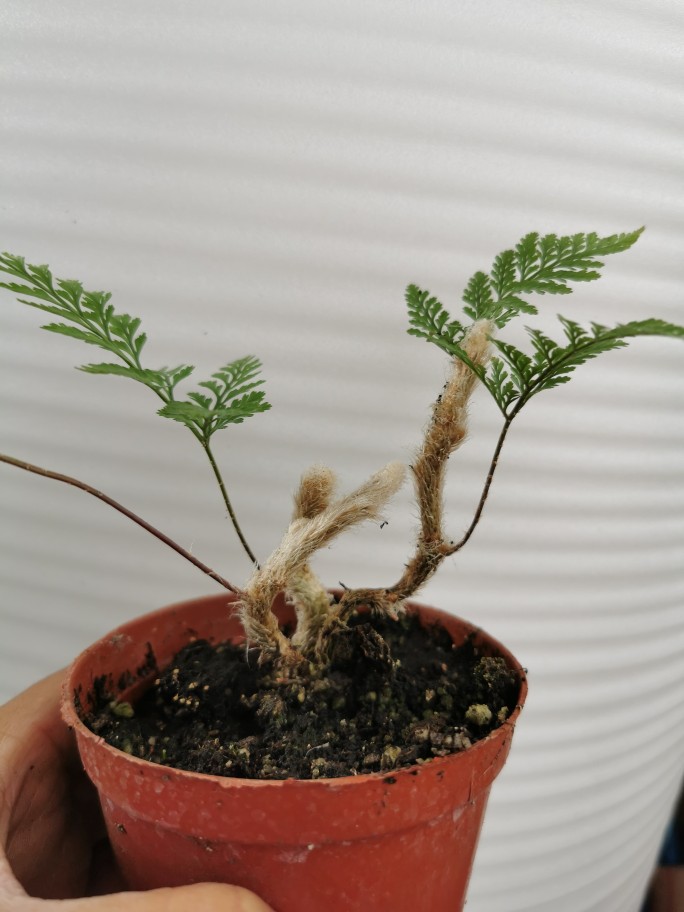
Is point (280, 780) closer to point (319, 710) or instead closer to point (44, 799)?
point (319, 710)

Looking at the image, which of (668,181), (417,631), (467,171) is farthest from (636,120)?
(417,631)

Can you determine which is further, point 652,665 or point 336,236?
point 652,665

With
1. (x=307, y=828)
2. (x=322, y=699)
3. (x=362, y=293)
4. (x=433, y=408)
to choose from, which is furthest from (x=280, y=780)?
(x=362, y=293)

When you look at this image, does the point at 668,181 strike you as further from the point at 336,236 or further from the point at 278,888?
the point at 278,888

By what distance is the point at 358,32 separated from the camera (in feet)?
2.38

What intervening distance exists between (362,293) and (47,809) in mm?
650

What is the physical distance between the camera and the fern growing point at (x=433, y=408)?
19.9 inches

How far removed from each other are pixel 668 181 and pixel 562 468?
36 cm

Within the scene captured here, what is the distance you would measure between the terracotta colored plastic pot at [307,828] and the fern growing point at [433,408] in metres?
0.15

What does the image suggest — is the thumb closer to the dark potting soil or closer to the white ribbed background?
the dark potting soil

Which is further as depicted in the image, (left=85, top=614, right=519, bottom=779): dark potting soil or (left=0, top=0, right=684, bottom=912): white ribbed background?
(left=0, top=0, right=684, bottom=912): white ribbed background

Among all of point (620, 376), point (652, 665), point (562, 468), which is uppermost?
point (620, 376)

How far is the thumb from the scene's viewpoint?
43cm

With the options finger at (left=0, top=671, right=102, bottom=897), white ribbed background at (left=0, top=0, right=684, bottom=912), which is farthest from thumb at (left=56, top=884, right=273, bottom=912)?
white ribbed background at (left=0, top=0, right=684, bottom=912)
